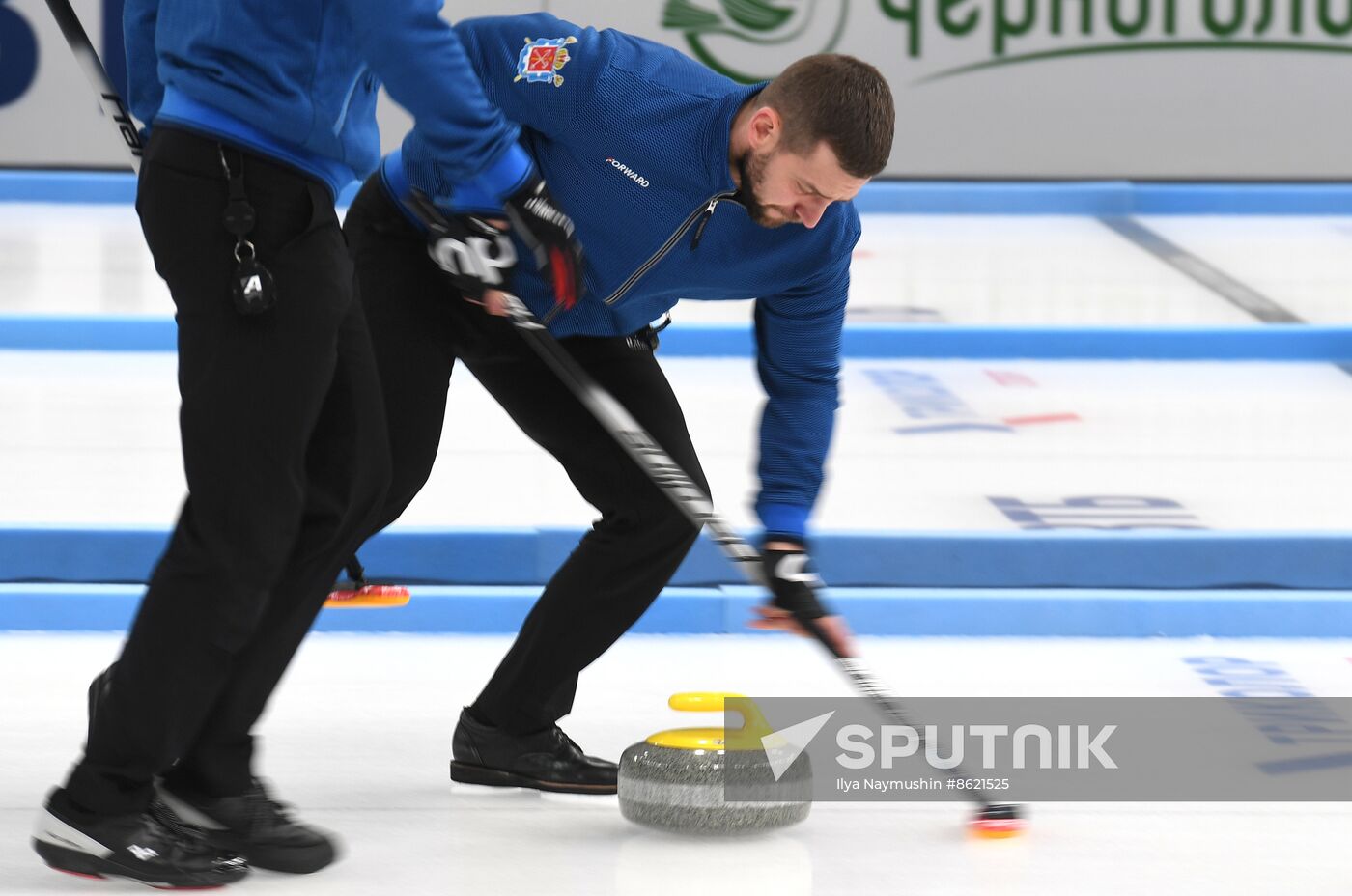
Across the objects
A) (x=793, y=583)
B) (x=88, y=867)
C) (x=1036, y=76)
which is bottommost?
(x=88, y=867)

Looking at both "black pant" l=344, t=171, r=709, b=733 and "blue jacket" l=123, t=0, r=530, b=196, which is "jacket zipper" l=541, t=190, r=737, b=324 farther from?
"blue jacket" l=123, t=0, r=530, b=196

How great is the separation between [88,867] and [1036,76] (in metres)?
6.87

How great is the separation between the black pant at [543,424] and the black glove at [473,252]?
172mm

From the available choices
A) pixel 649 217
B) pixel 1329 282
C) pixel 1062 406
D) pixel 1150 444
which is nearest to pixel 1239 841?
pixel 649 217

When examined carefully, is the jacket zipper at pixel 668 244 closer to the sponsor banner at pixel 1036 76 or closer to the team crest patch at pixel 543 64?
the team crest patch at pixel 543 64

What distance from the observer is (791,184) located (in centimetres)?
→ 215

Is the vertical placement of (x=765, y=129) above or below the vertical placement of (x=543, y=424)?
above

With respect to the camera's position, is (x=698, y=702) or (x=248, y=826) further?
(x=698, y=702)

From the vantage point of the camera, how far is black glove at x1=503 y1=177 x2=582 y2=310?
6.75 ft

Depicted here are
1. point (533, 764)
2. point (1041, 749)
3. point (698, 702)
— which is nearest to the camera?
point (698, 702)

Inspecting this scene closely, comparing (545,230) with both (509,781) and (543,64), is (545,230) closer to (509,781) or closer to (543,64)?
(543,64)

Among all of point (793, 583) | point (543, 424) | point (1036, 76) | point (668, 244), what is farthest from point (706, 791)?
point (1036, 76)

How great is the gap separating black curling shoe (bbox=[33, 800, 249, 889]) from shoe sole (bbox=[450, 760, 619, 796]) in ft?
1.55

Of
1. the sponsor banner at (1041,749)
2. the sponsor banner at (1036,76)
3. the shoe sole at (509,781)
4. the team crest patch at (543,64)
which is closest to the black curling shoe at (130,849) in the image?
the shoe sole at (509,781)
